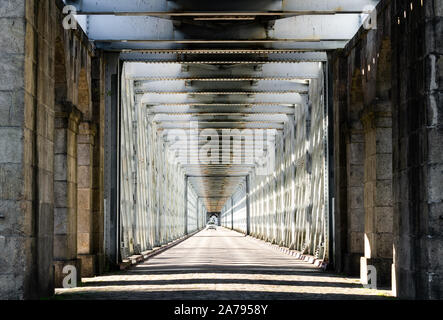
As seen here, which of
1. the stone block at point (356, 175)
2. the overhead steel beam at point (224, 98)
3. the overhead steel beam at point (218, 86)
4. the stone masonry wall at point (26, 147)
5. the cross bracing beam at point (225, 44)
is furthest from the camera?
the overhead steel beam at point (224, 98)

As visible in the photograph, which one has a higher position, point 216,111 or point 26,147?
point 216,111

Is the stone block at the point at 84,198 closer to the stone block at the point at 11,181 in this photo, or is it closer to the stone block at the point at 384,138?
the stone block at the point at 384,138

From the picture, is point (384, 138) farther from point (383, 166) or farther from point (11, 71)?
point (11, 71)

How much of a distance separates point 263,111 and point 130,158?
706 cm

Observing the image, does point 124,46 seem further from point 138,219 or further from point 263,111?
point 263,111

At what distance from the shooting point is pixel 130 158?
882 inches

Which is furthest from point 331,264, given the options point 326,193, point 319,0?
point 319,0

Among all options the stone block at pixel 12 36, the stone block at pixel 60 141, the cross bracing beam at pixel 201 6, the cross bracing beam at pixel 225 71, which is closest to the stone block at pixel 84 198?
the stone block at pixel 60 141

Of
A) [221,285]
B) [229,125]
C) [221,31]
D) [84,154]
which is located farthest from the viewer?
[229,125]

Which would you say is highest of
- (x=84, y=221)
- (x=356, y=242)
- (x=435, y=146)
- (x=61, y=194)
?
(x=435, y=146)

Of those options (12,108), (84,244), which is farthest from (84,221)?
(12,108)

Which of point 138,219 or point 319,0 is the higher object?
point 319,0

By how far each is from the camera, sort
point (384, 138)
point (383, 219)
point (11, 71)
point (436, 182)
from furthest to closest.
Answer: point (383, 219), point (384, 138), point (11, 71), point (436, 182)
